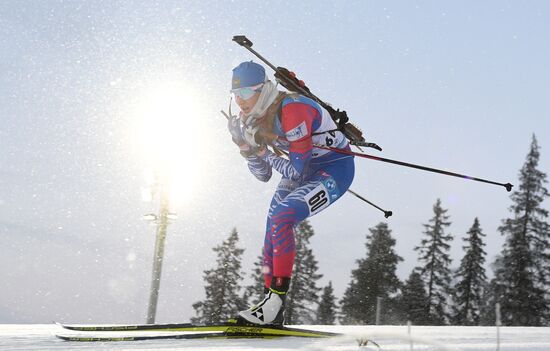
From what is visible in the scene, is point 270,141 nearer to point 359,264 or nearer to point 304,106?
point 304,106

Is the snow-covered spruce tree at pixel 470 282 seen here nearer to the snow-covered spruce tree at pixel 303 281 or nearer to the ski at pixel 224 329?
the snow-covered spruce tree at pixel 303 281

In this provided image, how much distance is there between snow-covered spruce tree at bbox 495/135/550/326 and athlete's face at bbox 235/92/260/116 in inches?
1281

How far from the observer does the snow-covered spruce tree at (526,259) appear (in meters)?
32.8

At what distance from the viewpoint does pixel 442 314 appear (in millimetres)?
→ 39719

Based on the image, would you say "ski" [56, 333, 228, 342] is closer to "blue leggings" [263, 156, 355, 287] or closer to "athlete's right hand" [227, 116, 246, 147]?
"blue leggings" [263, 156, 355, 287]

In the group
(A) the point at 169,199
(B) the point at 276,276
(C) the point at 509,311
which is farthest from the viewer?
(C) the point at 509,311

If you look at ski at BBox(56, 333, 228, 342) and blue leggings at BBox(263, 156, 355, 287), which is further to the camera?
blue leggings at BBox(263, 156, 355, 287)

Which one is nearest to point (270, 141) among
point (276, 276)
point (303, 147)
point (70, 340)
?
point (303, 147)

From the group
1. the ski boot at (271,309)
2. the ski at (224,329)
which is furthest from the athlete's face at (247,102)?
the ski at (224,329)

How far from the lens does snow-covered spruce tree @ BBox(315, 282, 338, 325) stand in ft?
139

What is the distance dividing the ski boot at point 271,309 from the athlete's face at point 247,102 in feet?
5.07

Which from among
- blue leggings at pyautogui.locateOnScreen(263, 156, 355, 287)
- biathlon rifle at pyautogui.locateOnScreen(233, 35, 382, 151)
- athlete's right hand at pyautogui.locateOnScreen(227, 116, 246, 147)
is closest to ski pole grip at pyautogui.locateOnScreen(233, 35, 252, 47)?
biathlon rifle at pyautogui.locateOnScreen(233, 35, 382, 151)

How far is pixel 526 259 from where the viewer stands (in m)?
34.0

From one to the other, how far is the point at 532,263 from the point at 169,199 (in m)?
26.5
